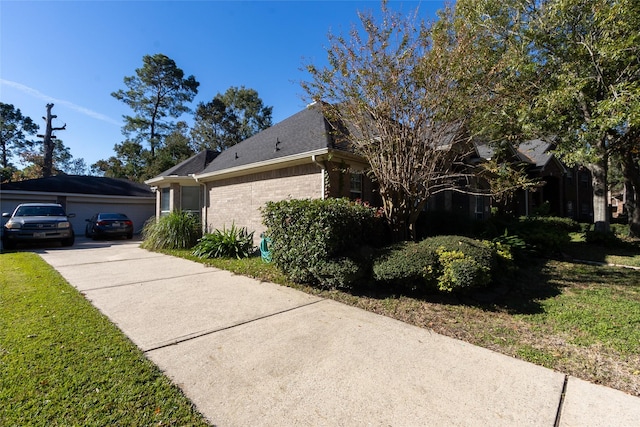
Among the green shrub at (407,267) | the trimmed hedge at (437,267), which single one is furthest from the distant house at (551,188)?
the green shrub at (407,267)

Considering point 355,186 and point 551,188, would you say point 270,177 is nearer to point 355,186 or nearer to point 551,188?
point 355,186

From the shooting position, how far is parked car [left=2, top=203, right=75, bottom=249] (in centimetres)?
1120

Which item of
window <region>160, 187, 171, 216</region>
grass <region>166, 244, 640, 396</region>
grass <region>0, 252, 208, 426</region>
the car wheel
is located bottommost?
grass <region>166, 244, 640, 396</region>

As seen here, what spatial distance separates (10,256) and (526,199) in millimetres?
23387

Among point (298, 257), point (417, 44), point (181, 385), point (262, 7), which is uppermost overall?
point (262, 7)

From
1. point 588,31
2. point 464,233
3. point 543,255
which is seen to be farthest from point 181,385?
point 588,31

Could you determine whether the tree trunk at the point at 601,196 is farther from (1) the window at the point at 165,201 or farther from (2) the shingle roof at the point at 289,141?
(1) the window at the point at 165,201

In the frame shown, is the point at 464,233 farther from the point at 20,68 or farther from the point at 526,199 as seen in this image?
the point at 20,68

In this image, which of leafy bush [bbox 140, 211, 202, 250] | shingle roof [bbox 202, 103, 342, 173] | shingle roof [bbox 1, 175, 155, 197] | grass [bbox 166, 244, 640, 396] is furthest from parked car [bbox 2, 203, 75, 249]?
grass [bbox 166, 244, 640, 396]

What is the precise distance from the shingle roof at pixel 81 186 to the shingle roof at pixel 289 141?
1108cm

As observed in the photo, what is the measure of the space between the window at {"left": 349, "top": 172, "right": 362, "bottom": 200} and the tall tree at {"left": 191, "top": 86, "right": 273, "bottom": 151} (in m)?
27.3

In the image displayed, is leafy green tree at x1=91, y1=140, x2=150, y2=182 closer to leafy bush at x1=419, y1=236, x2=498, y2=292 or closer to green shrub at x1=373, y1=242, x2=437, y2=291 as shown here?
green shrub at x1=373, y1=242, x2=437, y2=291

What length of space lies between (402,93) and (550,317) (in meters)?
4.68

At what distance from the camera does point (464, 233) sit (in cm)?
944
